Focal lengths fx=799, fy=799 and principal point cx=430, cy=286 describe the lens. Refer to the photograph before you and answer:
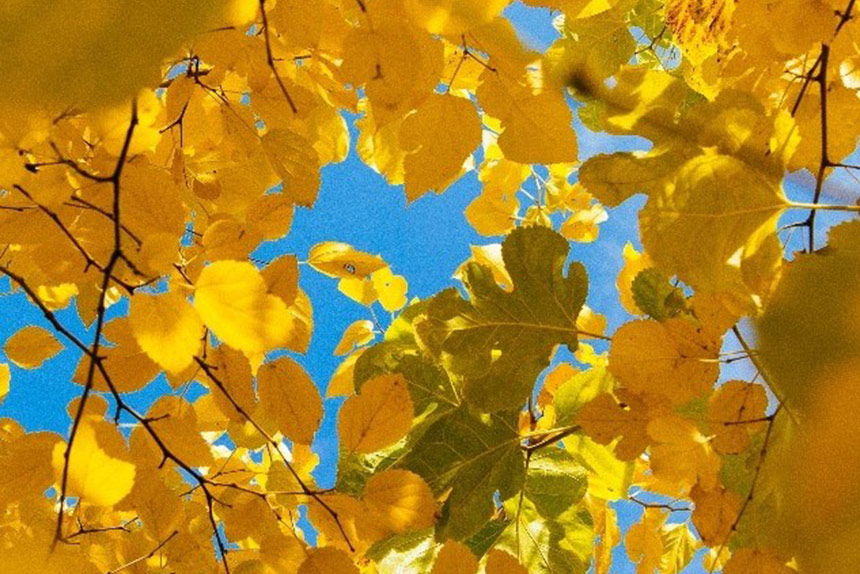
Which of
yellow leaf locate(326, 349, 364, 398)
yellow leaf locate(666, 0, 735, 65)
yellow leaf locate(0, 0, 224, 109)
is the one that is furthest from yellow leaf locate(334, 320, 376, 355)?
yellow leaf locate(0, 0, 224, 109)

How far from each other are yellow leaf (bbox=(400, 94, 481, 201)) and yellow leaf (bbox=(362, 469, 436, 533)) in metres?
0.26

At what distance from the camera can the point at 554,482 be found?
984mm

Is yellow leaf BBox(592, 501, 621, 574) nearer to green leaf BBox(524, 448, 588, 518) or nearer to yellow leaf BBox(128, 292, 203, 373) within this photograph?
green leaf BBox(524, 448, 588, 518)

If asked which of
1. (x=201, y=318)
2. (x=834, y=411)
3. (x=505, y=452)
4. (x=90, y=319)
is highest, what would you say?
(x=90, y=319)

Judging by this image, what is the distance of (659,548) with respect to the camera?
128 centimetres

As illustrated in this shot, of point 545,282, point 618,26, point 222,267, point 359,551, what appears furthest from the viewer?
point 359,551

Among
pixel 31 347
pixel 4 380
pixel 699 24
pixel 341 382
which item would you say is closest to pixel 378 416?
pixel 341 382

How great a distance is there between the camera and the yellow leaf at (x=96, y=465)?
1.75 feet

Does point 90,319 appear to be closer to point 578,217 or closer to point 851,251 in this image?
point 851,251

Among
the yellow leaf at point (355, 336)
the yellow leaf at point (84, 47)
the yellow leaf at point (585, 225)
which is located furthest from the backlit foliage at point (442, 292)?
the yellow leaf at point (585, 225)

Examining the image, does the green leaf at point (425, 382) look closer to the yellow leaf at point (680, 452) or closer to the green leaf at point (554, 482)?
the green leaf at point (554, 482)

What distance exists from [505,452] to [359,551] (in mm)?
395

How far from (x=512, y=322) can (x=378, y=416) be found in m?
0.20

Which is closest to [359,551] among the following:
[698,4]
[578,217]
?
[578,217]
